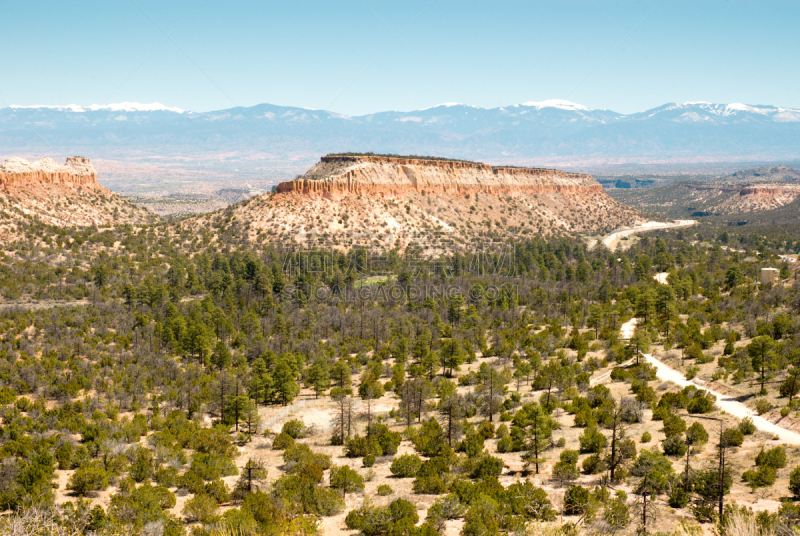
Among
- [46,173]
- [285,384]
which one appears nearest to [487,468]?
[285,384]

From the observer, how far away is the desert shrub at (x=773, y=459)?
3055 cm

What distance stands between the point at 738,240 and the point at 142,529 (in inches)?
5434

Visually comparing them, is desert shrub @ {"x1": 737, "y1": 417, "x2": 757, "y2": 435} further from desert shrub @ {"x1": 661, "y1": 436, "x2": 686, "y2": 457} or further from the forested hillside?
desert shrub @ {"x1": 661, "y1": 436, "x2": 686, "y2": 457}

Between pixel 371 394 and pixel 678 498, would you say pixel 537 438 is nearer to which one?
pixel 678 498

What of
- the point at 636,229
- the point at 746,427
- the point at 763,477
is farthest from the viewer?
the point at 636,229

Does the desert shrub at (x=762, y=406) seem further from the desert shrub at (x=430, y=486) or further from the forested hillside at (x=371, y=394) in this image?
the desert shrub at (x=430, y=486)

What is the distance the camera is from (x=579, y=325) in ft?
232

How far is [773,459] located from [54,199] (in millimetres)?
111696

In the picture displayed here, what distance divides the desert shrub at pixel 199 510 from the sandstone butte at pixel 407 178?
86.0 meters

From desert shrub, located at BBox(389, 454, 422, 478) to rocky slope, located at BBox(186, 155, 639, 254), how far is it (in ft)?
222

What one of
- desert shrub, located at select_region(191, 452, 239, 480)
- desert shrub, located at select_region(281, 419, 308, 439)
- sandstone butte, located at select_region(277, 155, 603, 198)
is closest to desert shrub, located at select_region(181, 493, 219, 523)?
desert shrub, located at select_region(191, 452, 239, 480)

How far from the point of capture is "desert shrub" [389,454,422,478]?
34.5 m

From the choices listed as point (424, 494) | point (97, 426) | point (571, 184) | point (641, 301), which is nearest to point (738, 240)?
point (571, 184)

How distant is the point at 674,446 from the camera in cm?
3456
